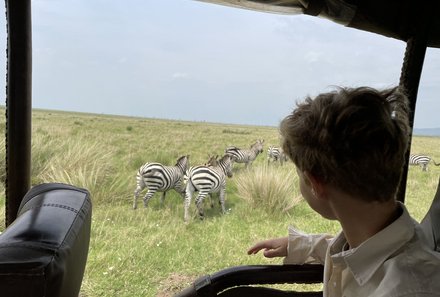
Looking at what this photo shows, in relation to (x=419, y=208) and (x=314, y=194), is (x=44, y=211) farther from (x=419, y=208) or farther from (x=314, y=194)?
(x=419, y=208)

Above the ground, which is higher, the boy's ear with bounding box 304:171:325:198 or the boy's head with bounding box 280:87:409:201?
the boy's head with bounding box 280:87:409:201

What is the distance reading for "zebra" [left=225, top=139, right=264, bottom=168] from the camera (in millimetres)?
4129

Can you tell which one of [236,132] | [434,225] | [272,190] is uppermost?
[434,225]

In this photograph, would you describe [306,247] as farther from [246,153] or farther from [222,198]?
[246,153]

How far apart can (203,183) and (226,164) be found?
0.62 meters

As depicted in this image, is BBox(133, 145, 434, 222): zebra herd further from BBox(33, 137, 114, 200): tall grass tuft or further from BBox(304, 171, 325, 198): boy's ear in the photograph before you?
BBox(304, 171, 325, 198): boy's ear

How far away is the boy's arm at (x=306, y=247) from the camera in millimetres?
1232

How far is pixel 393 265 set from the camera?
2.53 feet

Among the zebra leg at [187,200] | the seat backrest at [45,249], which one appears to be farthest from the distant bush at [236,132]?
the seat backrest at [45,249]

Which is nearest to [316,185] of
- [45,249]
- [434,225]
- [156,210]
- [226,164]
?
[45,249]

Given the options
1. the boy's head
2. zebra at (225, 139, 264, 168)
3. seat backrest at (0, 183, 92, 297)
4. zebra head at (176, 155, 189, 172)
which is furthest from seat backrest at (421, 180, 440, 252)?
zebra at (225, 139, 264, 168)

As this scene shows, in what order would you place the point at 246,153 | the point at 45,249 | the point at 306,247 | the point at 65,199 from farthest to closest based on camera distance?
the point at 246,153 < the point at 306,247 < the point at 65,199 < the point at 45,249

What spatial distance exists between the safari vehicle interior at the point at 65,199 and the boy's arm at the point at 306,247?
0.09ft

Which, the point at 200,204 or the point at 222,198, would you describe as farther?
the point at 222,198
